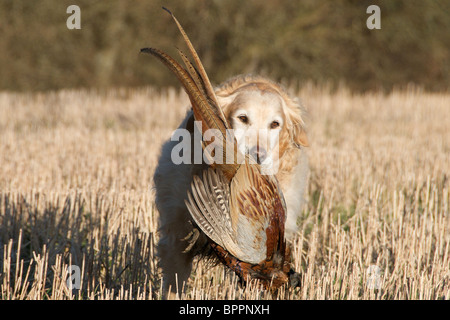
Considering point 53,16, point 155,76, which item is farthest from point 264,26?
point 53,16

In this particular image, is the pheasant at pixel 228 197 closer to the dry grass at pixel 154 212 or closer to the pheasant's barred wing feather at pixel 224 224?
the pheasant's barred wing feather at pixel 224 224

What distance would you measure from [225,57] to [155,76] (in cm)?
225

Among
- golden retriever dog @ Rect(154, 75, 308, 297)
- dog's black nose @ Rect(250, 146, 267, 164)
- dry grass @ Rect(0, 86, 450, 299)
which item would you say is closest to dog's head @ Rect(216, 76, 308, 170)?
golden retriever dog @ Rect(154, 75, 308, 297)

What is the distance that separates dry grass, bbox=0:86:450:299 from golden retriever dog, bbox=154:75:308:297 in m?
0.19

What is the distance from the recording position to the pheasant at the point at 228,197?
8.86ft

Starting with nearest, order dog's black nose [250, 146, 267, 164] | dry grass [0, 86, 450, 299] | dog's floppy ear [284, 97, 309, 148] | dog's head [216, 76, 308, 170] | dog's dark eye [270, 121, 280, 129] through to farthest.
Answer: dog's black nose [250, 146, 267, 164] < dry grass [0, 86, 450, 299] < dog's head [216, 76, 308, 170] < dog's dark eye [270, 121, 280, 129] < dog's floppy ear [284, 97, 309, 148]

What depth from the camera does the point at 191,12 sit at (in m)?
15.7

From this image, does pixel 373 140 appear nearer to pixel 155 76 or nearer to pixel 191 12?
pixel 191 12

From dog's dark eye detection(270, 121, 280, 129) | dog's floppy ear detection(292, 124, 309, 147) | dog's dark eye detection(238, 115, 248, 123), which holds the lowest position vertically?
dog's floppy ear detection(292, 124, 309, 147)

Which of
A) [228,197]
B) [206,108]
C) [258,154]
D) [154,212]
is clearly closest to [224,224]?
[228,197]

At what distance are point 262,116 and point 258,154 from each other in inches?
20.9

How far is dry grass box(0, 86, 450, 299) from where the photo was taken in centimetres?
340

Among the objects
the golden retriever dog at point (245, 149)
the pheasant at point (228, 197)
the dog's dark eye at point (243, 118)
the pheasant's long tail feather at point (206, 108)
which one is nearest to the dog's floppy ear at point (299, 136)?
the golden retriever dog at point (245, 149)

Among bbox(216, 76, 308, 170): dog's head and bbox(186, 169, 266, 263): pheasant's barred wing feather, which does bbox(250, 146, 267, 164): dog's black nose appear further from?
bbox(186, 169, 266, 263): pheasant's barred wing feather
